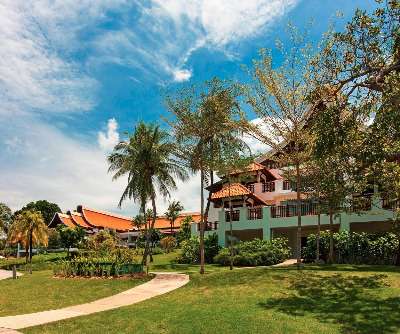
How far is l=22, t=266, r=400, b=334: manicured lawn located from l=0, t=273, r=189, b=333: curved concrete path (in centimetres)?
86

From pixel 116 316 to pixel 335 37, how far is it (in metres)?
11.5

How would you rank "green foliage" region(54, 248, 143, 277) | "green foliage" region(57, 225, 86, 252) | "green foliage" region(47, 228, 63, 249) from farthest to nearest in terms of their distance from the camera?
"green foliage" region(47, 228, 63, 249), "green foliage" region(57, 225, 86, 252), "green foliage" region(54, 248, 143, 277)

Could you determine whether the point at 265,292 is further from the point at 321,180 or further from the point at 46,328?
the point at 321,180

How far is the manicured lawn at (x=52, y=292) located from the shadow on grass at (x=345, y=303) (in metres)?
8.00

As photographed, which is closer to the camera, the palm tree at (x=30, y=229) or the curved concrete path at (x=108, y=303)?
the curved concrete path at (x=108, y=303)

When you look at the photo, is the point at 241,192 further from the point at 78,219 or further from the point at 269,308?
the point at 78,219

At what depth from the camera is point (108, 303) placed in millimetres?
17906

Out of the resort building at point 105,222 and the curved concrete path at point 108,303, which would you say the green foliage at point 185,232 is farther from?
the curved concrete path at point 108,303

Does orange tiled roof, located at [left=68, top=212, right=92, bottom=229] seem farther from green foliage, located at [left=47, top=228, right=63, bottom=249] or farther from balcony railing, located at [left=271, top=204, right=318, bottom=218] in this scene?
balcony railing, located at [left=271, top=204, right=318, bottom=218]

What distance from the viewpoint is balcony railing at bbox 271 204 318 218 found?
3369 centimetres

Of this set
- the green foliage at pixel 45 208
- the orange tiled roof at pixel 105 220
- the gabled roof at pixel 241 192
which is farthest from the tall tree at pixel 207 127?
the green foliage at pixel 45 208

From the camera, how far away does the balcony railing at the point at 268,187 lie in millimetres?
42281

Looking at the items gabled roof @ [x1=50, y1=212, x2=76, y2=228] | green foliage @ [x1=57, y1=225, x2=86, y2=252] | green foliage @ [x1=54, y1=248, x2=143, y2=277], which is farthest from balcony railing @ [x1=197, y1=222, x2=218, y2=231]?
gabled roof @ [x1=50, y1=212, x2=76, y2=228]

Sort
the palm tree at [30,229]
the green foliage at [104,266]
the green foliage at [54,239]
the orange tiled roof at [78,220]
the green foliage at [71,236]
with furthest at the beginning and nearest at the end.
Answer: the orange tiled roof at [78,220] → the green foliage at [54,239] → the green foliage at [71,236] → the palm tree at [30,229] → the green foliage at [104,266]
